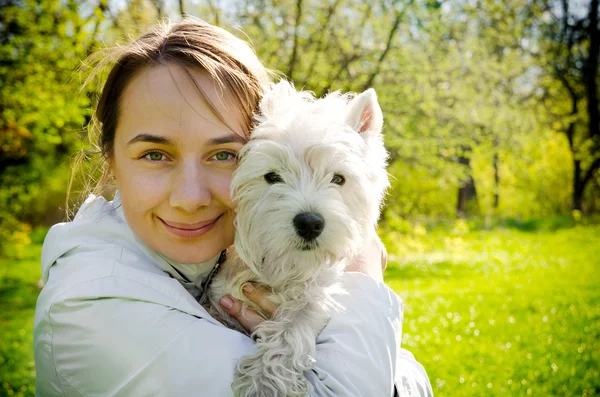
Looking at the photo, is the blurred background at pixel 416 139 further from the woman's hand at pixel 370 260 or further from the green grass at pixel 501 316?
the woman's hand at pixel 370 260

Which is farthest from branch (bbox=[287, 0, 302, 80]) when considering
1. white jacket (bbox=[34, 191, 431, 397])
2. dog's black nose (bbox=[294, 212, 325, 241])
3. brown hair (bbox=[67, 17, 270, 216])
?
white jacket (bbox=[34, 191, 431, 397])

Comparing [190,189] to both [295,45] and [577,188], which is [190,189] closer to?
[295,45]

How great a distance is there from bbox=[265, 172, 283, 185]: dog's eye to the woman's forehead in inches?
10.5

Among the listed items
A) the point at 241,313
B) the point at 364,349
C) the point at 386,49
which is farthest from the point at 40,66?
the point at 364,349

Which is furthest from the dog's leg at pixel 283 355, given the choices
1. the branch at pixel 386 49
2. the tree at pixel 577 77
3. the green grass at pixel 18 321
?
the tree at pixel 577 77

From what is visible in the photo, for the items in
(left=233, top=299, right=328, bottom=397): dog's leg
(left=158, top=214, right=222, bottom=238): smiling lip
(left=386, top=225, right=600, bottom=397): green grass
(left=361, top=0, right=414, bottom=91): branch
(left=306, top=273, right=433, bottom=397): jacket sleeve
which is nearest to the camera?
(left=306, top=273, right=433, bottom=397): jacket sleeve

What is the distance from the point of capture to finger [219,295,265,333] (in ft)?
8.74

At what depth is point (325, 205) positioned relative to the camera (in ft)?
7.98

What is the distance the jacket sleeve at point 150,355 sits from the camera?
195 cm

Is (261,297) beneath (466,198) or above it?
above

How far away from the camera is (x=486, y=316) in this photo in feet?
30.4

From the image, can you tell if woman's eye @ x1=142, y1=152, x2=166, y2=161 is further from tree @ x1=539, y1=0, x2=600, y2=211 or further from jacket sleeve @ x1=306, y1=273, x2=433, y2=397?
tree @ x1=539, y1=0, x2=600, y2=211

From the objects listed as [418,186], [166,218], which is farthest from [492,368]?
[418,186]

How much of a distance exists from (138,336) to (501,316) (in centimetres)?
874
